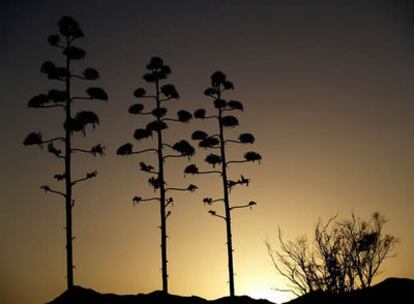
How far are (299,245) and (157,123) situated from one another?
11154 mm

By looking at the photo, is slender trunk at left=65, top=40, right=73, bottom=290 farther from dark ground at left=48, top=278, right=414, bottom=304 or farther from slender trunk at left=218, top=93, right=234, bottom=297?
slender trunk at left=218, top=93, right=234, bottom=297

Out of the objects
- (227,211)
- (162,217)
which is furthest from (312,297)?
(162,217)

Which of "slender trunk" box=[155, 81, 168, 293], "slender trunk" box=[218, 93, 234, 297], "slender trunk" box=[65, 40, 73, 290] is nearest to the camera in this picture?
"slender trunk" box=[65, 40, 73, 290]

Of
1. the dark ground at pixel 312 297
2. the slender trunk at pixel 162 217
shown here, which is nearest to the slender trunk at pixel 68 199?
the dark ground at pixel 312 297

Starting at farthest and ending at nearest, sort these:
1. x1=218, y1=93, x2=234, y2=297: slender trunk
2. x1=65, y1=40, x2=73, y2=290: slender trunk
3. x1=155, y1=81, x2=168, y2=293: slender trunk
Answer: x1=218, y1=93, x2=234, y2=297: slender trunk
x1=155, y1=81, x2=168, y2=293: slender trunk
x1=65, y1=40, x2=73, y2=290: slender trunk

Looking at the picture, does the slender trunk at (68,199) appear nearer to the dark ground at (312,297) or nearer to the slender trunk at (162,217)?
the dark ground at (312,297)

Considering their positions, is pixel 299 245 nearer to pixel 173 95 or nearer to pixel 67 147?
pixel 173 95

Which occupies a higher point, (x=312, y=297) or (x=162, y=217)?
(x=162, y=217)

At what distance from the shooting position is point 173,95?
3002 cm

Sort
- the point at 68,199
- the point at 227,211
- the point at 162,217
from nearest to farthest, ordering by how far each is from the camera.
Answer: the point at 68,199, the point at 162,217, the point at 227,211

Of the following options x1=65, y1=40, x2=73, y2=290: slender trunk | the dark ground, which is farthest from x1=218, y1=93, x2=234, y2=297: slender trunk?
x1=65, y1=40, x2=73, y2=290: slender trunk

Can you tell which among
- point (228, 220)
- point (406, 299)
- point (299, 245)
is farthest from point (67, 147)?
point (406, 299)

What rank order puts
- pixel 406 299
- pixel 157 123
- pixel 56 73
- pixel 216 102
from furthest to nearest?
1. pixel 216 102
2. pixel 157 123
3. pixel 56 73
4. pixel 406 299

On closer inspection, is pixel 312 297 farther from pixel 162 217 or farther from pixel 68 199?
pixel 68 199
